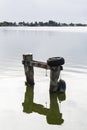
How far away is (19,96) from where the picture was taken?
56.2ft

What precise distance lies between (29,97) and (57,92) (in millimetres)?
1429

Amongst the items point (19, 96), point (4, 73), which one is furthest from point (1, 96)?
point (4, 73)

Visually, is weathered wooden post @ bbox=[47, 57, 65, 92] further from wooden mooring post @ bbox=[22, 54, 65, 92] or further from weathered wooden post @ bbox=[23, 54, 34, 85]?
weathered wooden post @ bbox=[23, 54, 34, 85]

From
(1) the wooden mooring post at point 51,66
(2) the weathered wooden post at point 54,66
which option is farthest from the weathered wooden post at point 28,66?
(2) the weathered wooden post at point 54,66

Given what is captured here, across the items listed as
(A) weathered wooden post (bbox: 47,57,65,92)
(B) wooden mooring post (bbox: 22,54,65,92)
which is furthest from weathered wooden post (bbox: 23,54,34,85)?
(A) weathered wooden post (bbox: 47,57,65,92)

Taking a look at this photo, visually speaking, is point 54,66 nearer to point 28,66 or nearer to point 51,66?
point 51,66

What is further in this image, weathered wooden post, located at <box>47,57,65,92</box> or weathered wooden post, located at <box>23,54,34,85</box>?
weathered wooden post, located at <box>23,54,34,85</box>

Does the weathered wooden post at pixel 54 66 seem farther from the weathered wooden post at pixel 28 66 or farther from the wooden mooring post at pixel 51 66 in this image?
the weathered wooden post at pixel 28 66

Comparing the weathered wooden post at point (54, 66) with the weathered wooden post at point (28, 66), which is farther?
the weathered wooden post at point (28, 66)

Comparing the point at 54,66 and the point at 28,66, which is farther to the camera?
the point at 28,66

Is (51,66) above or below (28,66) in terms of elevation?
above

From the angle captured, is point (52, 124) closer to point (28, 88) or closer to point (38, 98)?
point (38, 98)

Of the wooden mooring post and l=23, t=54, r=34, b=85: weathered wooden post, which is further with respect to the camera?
l=23, t=54, r=34, b=85: weathered wooden post

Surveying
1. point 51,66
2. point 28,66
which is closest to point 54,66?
point 51,66
